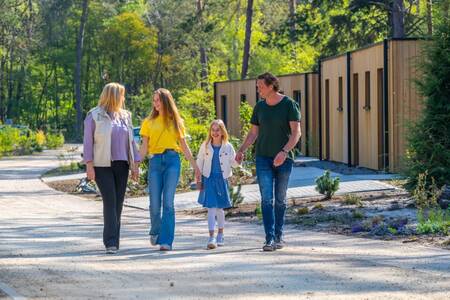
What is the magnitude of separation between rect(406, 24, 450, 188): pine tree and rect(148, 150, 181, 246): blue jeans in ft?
19.3

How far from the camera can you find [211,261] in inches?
446

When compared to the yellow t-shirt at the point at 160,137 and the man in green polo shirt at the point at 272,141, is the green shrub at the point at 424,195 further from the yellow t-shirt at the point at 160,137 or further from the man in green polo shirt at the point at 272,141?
the yellow t-shirt at the point at 160,137

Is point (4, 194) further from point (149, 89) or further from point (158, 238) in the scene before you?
point (149, 89)

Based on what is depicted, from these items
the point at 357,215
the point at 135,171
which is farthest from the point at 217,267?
the point at 357,215

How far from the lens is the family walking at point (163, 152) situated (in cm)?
1225

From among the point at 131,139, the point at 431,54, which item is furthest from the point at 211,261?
the point at 431,54

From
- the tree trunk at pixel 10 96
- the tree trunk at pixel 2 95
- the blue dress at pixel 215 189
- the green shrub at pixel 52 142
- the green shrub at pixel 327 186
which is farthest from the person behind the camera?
the tree trunk at pixel 10 96

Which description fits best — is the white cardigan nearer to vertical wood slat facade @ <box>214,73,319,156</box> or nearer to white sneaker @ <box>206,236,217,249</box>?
white sneaker @ <box>206,236,217,249</box>

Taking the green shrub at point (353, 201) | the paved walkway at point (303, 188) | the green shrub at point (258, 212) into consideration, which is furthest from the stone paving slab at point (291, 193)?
the green shrub at point (258, 212)

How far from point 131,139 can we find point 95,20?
244 ft

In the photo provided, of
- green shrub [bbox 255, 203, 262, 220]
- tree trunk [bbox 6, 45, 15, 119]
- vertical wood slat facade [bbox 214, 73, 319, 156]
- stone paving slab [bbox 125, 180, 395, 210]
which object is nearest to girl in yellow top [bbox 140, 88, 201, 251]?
green shrub [bbox 255, 203, 262, 220]

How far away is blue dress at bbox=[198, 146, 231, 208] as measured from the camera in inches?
510

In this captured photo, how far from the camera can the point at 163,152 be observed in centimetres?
1262

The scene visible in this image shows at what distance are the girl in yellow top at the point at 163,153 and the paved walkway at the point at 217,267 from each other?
1.45ft
